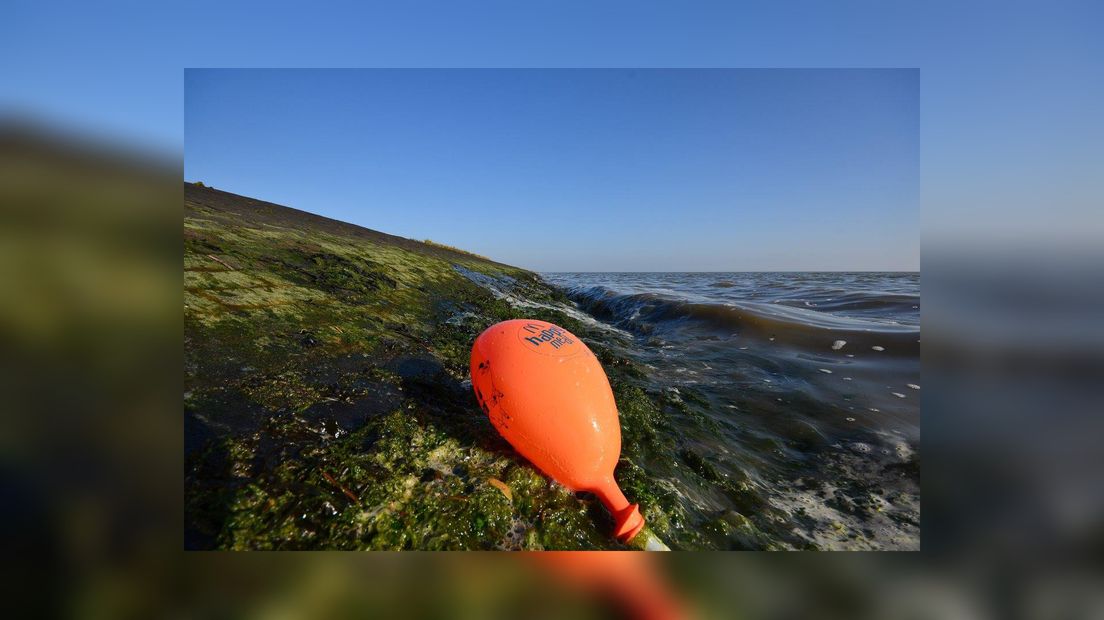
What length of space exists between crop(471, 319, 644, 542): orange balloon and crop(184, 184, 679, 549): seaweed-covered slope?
0.21 m

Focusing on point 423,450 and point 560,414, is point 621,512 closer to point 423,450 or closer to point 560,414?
point 560,414

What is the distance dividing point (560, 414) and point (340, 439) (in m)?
1.62

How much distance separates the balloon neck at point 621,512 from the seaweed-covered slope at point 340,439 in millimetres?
136

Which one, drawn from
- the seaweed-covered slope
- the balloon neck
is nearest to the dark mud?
the seaweed-covered slope

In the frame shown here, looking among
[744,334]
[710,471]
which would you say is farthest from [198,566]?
[744,334]

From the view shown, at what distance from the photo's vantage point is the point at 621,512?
2.01 meters

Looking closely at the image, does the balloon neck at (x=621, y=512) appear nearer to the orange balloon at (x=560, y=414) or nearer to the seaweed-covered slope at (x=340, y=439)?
the orange balloon at (x=560, y=414)

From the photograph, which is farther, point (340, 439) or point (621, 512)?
point (340, 439)

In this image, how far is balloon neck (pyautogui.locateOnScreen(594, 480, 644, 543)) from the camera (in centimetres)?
192

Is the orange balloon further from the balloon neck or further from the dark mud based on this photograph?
the dark mud

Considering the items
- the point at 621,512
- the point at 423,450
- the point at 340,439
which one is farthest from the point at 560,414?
the point at 340,439

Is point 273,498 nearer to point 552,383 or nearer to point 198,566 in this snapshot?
point 198,566

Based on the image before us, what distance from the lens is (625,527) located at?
6.27 feet
